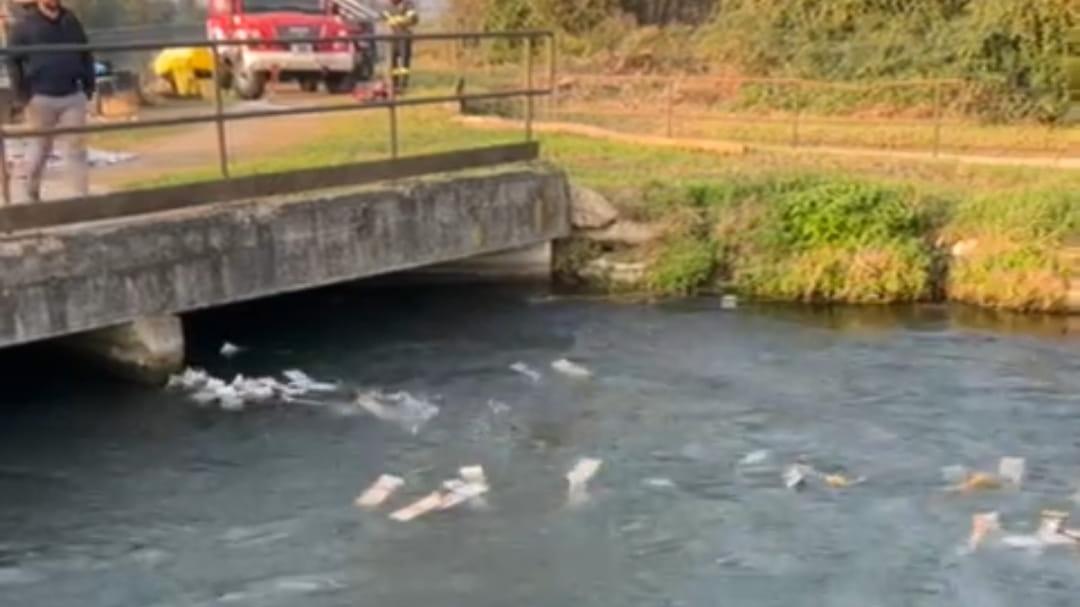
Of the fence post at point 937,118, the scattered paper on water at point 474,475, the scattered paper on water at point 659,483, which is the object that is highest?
the fence post at point 937,118

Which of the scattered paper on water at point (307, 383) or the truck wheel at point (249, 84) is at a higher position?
the truck wheel at point (249, 84)

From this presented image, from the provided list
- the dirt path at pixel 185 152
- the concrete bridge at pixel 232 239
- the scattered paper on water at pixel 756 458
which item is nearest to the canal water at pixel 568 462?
the scattered paper on water at pixel 756 458

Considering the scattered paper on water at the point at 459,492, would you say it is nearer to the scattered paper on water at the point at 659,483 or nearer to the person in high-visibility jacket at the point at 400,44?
the scattered paper on water at the point at 659,483

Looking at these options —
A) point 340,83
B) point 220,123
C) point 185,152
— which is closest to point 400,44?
point 340,83

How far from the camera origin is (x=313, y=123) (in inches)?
668

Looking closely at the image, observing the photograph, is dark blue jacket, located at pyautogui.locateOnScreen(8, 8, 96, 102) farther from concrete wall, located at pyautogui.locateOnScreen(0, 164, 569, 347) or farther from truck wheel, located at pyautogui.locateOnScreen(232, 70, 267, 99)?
truck wheel, located at pyautogui.locateOnScreen(232, 70, 267, 99)

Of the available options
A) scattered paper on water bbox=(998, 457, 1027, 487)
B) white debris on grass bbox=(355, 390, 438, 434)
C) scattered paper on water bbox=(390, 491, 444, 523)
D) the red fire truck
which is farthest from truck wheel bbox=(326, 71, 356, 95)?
scattered paper on water bbox=(998, 457, 1027, 487)

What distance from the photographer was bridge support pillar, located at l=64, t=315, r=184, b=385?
543 inches

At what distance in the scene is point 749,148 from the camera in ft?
67.1

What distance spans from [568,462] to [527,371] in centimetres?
245

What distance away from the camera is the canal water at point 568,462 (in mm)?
9898

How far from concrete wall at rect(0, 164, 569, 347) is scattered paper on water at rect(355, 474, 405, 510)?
3114 mm

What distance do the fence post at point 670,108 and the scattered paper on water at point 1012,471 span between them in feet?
35.0

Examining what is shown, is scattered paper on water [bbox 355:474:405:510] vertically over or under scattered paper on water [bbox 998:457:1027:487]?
under
